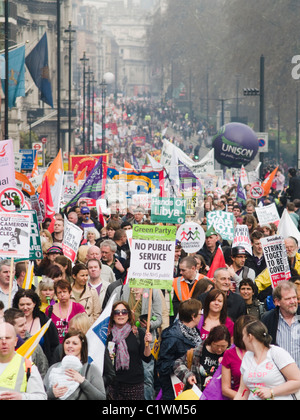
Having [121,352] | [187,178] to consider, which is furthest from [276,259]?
[187,178]

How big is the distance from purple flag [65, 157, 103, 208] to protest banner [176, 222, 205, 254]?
19.9 feet

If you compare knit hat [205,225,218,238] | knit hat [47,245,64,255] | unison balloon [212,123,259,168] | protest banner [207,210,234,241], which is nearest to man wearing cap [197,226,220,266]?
knit hat [205,225,218,238]

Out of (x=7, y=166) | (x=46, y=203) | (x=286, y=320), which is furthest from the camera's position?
(x=46, y=203)

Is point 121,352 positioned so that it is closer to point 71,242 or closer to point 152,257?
point 152,257

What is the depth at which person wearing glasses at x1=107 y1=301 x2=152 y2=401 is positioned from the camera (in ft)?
28.2

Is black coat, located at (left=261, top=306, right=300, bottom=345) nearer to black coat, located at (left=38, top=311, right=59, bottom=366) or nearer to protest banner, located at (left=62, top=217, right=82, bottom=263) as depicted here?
black coat, located at (left=38, top=311, right=59, bottom=366)

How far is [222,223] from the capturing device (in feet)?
51.1

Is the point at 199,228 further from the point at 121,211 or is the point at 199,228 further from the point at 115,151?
the point at 115,151

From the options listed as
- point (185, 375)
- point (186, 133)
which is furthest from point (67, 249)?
point (186, 133)

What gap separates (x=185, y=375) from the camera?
8.05m

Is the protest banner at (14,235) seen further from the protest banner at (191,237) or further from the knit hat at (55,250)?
the protest banner at (191,237)

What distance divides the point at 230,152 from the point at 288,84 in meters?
33.9

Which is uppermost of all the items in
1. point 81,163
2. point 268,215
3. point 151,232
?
point 151,232

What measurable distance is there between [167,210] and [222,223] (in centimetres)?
77
